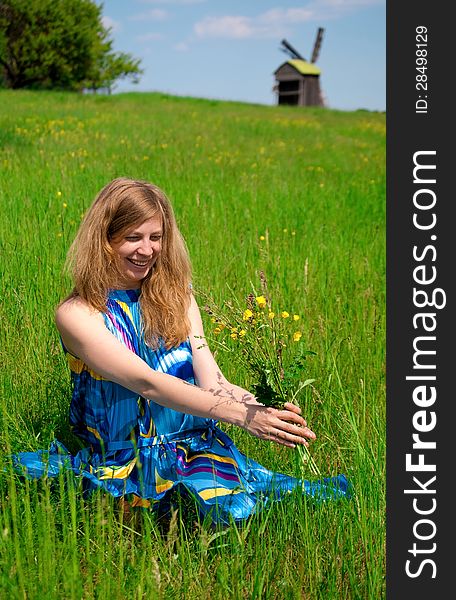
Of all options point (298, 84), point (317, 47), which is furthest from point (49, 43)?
point (317, 47)

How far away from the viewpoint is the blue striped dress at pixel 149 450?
7.55 feet

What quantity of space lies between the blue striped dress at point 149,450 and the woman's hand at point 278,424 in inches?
6.9

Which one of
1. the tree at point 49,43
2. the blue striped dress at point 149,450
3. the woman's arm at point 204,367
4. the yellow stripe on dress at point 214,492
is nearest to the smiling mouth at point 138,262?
the blue striped dress at point 149,450

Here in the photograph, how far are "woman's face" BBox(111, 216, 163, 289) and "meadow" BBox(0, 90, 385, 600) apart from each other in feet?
2.01

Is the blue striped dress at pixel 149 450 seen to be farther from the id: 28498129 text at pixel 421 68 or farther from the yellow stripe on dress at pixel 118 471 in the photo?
the id: 28498129 text at pixel 421 68

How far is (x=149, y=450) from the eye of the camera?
8.09 feet

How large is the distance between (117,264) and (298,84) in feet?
131

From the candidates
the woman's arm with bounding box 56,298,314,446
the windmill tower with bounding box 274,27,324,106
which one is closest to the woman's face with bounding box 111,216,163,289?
the woman's arm with bounding box 56,298,314,446

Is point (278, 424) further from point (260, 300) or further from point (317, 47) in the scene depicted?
point (317, 47)

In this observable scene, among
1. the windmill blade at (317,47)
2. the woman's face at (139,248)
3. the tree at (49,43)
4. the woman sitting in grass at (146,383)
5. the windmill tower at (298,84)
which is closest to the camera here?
the woman sitting in grass at (146,383)

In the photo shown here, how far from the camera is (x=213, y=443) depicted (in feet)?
8.32

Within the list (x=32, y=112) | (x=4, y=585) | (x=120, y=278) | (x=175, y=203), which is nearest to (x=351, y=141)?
(x=32, y=112)

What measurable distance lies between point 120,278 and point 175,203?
3.34 metres

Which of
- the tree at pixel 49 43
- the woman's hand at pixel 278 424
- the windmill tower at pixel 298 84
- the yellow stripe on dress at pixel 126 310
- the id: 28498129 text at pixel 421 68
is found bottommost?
the woman's hand at pixel 278 424
